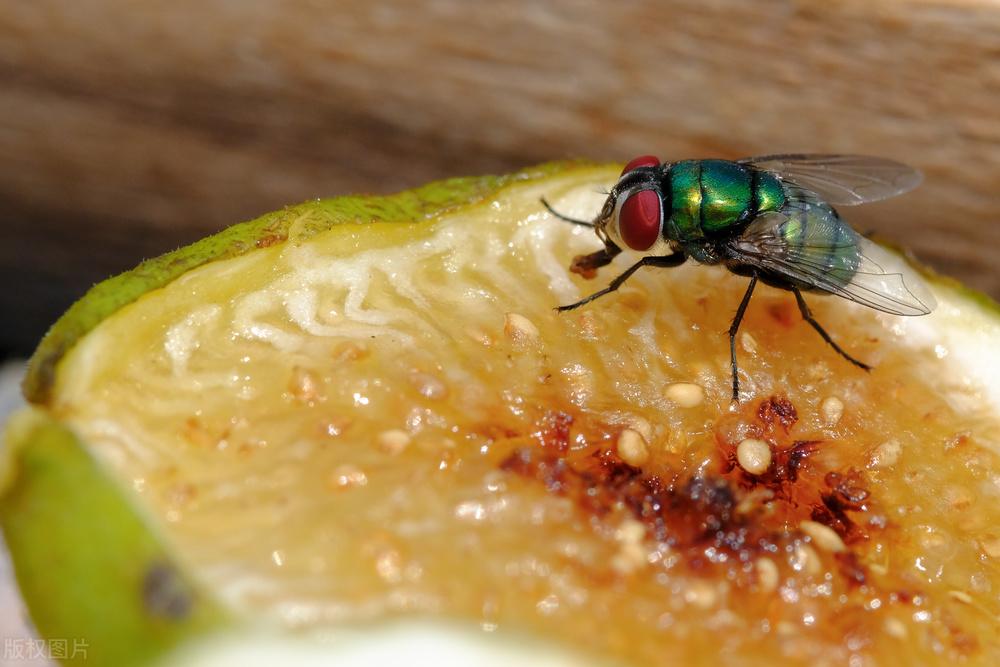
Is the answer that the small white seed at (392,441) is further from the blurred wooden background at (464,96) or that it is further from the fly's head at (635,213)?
the blurred wooden background at (464,96)

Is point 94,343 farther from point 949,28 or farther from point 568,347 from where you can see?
point 949,28

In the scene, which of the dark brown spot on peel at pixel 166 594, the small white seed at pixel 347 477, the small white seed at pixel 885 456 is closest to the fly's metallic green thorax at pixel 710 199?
the small white seed at pixel 885 456

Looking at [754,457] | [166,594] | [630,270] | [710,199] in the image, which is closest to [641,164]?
[710,199]

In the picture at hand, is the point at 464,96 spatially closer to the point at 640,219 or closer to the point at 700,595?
the point at 640,219

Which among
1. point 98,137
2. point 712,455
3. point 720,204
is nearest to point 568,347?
point 712,455

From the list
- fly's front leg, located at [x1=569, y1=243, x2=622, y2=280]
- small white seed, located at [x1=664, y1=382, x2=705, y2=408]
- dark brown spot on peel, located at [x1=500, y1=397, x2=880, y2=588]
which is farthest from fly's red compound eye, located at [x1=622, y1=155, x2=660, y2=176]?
dark brown spot on peel, located at [x1=500, y1=397, x2=880, y2=588]

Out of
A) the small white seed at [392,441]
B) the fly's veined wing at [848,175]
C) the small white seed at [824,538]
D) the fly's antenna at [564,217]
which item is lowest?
the small white seed at [824,538]
